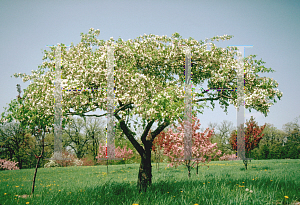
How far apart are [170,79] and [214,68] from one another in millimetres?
1888

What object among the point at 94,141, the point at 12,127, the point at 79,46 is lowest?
the point at 94,141

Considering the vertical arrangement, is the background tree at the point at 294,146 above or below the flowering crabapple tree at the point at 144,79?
below

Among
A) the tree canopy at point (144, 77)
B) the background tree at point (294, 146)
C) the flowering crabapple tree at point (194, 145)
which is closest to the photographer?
the tree canopy at point (144, 77)

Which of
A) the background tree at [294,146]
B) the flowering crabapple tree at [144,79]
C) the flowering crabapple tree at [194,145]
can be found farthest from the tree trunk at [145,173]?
the background tree at [294,146]

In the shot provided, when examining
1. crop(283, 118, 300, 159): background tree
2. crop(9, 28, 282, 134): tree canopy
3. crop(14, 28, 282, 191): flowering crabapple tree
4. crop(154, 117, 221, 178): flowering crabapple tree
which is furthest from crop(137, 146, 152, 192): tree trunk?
crop(283, 118, 300, 159): background tree

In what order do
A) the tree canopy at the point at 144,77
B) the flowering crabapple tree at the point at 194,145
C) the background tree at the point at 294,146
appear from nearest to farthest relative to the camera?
the tree canopy at the point at 144,77 < the flowering crabapple tree at the point at 194,145 < the background tree at the point at 294,146

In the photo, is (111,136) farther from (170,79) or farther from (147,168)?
(170,79)

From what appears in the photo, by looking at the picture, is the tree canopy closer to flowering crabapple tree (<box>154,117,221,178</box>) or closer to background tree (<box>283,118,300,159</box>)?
flowering crabapple tree (<box>154,117,221,178</box>)

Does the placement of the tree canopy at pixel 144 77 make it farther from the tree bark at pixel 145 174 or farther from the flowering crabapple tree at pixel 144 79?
the tree bark at pixel 145 174

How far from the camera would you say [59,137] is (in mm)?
7449

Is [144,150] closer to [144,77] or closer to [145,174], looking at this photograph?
[145,174]

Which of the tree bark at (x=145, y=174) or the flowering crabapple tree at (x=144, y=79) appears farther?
the tree bark at (x=145, y=174)

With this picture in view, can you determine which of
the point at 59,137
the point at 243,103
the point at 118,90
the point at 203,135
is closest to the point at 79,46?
the point at 118,90

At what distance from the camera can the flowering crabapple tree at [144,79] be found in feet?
21.1
